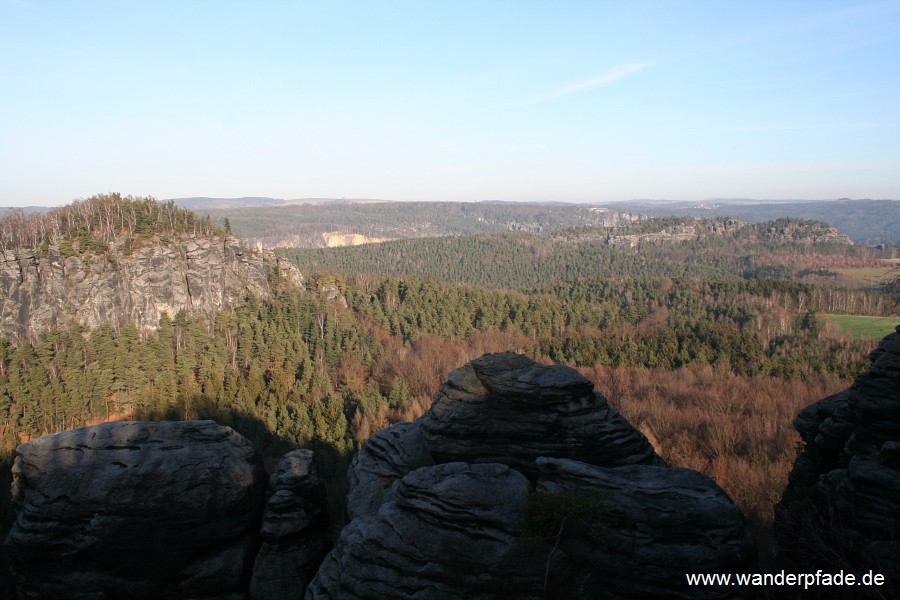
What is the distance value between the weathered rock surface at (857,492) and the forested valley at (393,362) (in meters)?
19.8

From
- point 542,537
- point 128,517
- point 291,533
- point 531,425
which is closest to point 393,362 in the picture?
point 291,533

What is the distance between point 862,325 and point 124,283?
125185mm

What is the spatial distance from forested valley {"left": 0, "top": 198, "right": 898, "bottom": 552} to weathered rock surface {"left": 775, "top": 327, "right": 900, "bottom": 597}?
19.8 metres

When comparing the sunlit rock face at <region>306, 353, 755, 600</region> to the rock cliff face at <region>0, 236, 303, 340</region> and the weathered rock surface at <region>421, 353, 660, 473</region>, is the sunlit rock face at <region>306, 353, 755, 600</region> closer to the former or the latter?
the weathered rock surface at <region>421, 353, 660, 473</region>

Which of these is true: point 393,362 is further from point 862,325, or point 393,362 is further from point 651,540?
point 862,325

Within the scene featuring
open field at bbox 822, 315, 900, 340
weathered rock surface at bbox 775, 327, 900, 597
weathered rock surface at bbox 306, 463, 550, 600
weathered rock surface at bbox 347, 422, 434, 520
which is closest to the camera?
weathered rock surface at bbox 306, 463, 550, 600

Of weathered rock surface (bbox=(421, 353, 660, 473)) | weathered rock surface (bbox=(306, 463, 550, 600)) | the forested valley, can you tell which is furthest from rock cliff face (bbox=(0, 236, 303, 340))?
weathered rock surface (bbox=(306, 463, 550, 600))

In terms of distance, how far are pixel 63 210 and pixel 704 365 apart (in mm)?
109314

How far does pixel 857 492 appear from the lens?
43.7 ft

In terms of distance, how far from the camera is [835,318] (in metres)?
110

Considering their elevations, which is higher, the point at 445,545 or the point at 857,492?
the point at 857,492

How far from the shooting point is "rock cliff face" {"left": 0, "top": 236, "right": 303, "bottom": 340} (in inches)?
2785

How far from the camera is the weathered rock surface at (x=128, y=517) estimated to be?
14883 millimetres

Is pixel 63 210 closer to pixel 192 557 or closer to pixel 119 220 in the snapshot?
pixel 119 220
